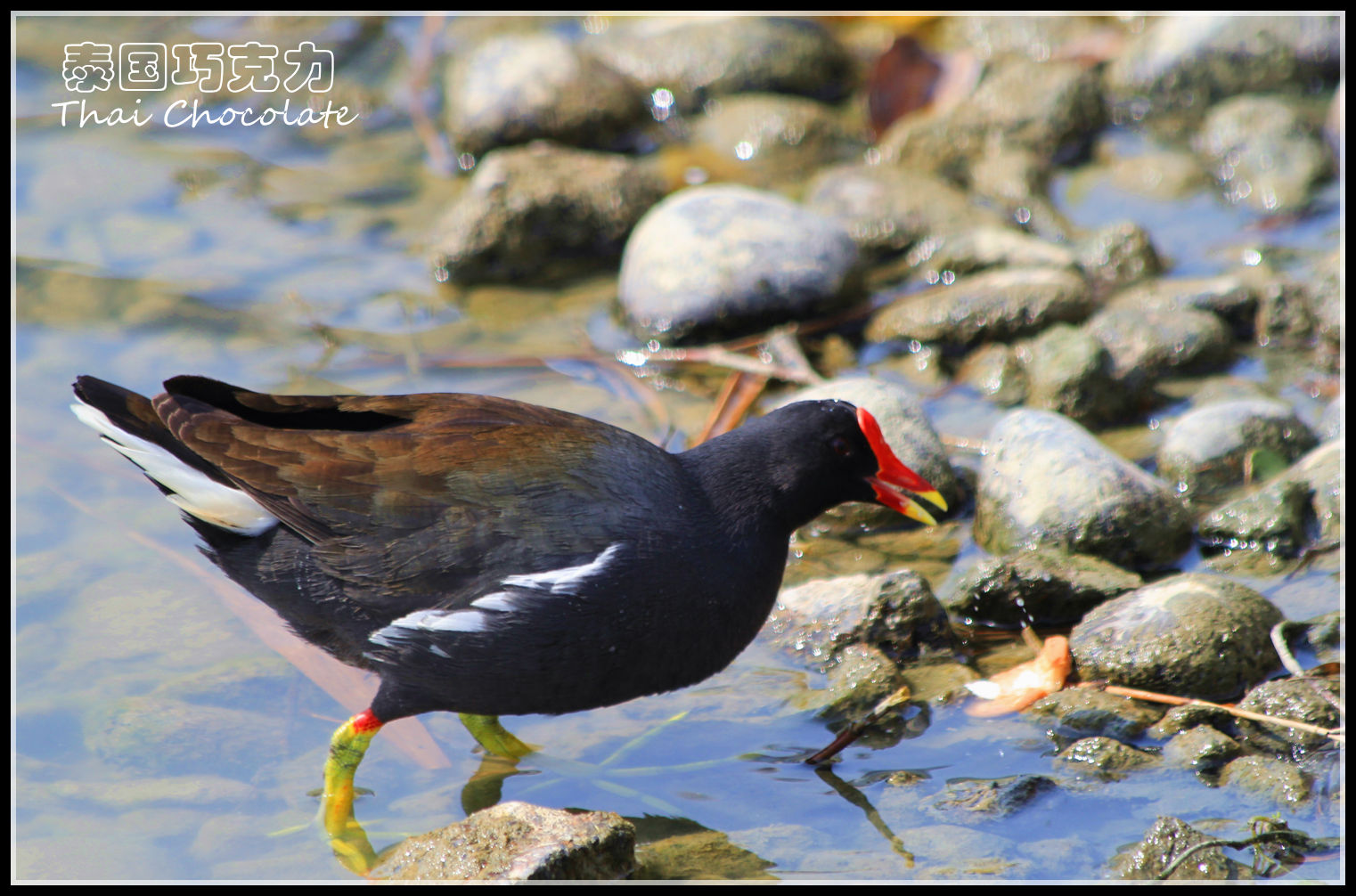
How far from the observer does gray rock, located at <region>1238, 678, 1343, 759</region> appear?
11.9 ft

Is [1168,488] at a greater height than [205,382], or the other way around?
[205,382]

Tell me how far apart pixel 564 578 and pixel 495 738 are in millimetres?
867

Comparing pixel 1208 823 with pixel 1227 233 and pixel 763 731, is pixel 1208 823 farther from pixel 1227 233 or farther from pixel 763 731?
pixel 1227 233

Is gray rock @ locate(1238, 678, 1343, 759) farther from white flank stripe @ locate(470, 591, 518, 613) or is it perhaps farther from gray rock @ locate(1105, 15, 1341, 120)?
gray rock @ locate(1105, 15, 1341, 120)

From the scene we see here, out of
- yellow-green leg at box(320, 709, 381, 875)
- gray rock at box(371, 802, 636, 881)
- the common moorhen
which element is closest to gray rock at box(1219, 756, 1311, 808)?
the common moorhen

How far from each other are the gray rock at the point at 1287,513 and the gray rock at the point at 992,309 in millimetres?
1336

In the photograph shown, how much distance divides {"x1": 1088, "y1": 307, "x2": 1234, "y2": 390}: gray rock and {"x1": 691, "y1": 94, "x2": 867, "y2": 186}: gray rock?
224 centimetres

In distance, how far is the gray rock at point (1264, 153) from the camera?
260 inches

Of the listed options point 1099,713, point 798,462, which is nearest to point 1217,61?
point 1099,713

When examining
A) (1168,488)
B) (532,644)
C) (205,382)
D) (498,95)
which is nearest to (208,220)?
(498,95)

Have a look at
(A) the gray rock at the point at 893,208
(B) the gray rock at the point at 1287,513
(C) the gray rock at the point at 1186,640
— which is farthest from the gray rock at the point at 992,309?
(C) the gray rock at the point at 1186,640

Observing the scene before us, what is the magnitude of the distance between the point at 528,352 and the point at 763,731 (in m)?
2.42

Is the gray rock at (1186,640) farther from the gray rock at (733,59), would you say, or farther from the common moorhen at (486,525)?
the gray rock at (733,59)

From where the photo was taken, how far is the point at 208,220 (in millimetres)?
6543
